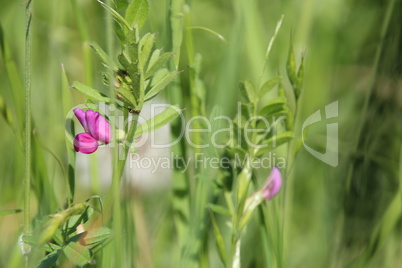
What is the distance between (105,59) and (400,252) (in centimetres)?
75

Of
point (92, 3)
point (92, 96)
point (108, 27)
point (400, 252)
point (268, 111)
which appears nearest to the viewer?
point (108, 27)

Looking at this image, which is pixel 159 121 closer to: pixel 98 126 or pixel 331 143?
pixel 98 126

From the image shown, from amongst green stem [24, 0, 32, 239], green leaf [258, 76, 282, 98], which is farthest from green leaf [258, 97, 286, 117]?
green stem [24, 0, 32, 239]

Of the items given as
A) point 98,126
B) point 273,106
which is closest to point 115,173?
point 98,126

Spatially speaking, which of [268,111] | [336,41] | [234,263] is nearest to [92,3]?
[336,41]

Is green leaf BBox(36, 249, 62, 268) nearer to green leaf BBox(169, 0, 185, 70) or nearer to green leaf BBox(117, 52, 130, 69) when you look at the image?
green leaf BBox(117, 52, 130, 69)

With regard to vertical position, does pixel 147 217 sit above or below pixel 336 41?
below

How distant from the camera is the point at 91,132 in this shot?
0.77 meters

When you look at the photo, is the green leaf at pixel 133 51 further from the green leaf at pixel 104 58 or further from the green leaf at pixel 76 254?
the green leaf at pixel 76 254

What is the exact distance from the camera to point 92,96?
792 mm

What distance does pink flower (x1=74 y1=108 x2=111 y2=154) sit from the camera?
2.50 feet

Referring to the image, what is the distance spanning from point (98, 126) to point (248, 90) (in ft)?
0.89

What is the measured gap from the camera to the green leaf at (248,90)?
3.00 feet

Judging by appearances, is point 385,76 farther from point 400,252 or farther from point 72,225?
point 72,225
